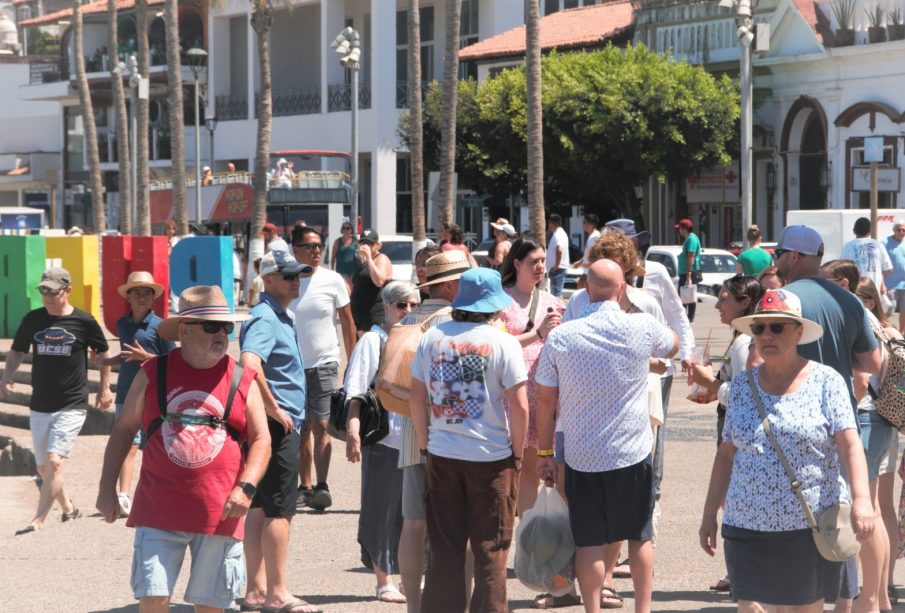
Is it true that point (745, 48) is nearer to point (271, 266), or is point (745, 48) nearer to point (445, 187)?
point (445, 187)

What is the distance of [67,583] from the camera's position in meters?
8.46

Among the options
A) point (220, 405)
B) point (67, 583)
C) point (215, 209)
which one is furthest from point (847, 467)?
point (215, 209)

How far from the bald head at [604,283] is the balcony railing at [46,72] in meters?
70.5

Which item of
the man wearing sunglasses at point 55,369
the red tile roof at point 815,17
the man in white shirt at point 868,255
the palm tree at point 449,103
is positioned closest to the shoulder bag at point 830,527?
the man wearing sunglasses at point 55,369

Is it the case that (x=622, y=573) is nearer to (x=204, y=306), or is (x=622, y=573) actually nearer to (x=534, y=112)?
(x=204, y=306)

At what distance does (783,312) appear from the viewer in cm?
543

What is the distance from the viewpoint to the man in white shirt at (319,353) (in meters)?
9.84

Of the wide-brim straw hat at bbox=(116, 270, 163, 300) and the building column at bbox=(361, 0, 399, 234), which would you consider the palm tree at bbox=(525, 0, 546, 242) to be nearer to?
the wide-brim straw hat at bbox=(116, 270, 163, 300)

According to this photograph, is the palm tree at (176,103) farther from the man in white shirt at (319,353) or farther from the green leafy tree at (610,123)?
the man in white shirt at (319,353)

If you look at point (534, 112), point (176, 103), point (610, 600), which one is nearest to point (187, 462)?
point (610, 600)

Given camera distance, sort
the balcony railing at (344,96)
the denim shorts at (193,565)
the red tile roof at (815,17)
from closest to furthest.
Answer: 1. the denim shorts at (193,565)
2. the red tile roof at (815,17)
3. the balcony railing at (344,96)

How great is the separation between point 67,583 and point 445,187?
69.1 ft

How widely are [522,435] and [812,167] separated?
113 feet

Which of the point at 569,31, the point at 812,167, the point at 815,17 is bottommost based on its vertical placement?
the point at 812,167
